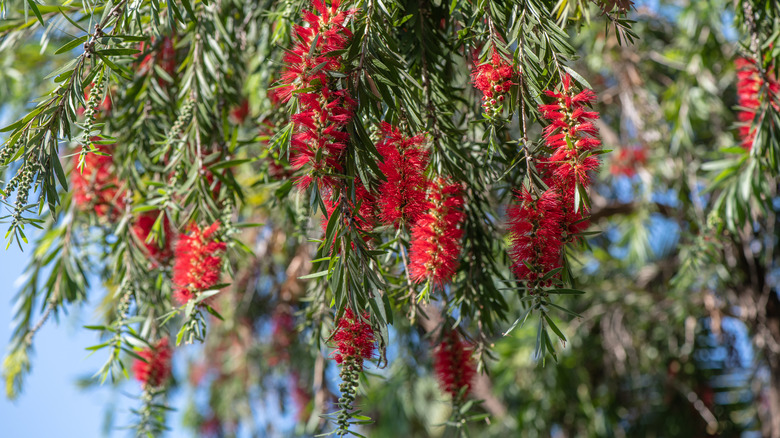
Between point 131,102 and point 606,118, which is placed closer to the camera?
point 131,102

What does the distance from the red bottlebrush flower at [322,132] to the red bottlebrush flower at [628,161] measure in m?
3.01

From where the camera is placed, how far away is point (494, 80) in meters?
1.19

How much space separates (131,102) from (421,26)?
3.26ft

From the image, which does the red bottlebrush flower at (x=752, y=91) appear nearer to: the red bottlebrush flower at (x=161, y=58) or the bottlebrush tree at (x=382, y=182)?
the bottlebrush tree at (x=382, y=182)

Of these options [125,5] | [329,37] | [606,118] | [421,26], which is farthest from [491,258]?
[606,118]

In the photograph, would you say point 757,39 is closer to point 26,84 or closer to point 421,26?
point 421,26

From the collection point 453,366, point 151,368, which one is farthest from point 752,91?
point 151,368

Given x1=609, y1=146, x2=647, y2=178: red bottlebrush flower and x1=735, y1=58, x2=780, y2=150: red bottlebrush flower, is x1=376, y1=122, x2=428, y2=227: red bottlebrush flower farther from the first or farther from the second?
x1=609, y1=146, x2=647, y2=178: red bottlebrush flower

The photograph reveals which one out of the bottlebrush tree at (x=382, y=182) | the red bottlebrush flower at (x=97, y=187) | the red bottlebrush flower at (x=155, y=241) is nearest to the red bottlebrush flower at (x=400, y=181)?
the bottlebrush tree at (x=382, y=182)

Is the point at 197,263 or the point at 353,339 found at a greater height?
the point at 197,263

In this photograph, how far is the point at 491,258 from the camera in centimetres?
157

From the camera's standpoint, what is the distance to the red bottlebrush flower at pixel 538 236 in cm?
112

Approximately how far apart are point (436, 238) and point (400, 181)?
13cm

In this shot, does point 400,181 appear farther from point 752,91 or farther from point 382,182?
point 752,91
